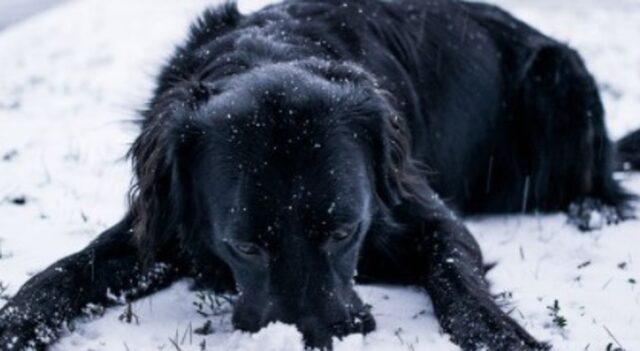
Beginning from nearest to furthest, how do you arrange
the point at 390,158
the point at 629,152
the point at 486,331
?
the point at 486,331 → the point at 390,158 → the point at 629,152

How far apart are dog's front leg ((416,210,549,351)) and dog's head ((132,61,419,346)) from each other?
1.04ft

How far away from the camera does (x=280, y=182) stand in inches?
124

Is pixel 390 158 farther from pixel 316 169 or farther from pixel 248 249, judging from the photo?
pixel 248 249

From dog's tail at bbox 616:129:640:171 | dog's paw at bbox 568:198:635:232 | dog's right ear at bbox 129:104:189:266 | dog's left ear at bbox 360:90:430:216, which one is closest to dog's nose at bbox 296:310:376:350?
dog's left ear at bbox 360:90:430:216

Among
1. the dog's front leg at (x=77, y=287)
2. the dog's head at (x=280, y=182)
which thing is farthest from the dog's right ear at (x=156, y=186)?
the dog's front leg at (x=77, y=287)

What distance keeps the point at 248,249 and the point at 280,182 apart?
293mm

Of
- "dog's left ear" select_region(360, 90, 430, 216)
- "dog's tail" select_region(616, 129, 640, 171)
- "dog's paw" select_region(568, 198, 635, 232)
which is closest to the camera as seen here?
"dog's left ear" select_region(360, 90, 430, 216)

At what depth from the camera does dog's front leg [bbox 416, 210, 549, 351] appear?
11.0 ft

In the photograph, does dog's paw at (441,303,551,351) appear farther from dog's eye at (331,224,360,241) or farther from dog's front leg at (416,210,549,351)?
dog's eye at (331,224,360,241)

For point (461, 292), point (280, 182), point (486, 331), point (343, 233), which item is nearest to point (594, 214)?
point (461, 292)

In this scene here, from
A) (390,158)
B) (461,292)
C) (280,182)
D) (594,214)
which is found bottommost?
(594,214)

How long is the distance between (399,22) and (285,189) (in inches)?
91.4

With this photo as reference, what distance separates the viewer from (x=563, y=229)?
16.7ft

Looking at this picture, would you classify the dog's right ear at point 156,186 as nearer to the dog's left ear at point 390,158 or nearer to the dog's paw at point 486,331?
the dog's left ear at point 390,158
